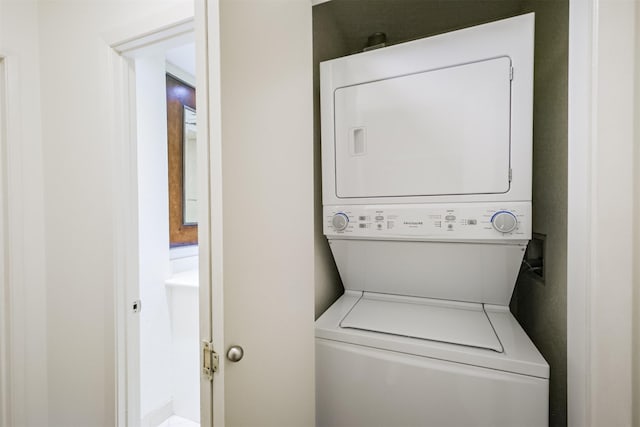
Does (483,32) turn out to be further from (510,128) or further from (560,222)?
(560,222)

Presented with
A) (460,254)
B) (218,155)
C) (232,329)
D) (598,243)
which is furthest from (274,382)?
(598,243)

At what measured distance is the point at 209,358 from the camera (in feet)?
2.56

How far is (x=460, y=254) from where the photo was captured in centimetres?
131

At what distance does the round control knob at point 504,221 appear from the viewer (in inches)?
43.9

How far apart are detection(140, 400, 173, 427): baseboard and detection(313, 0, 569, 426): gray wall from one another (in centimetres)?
164

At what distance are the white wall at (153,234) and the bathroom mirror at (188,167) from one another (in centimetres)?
23

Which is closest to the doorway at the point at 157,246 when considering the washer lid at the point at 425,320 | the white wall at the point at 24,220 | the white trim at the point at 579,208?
the white wall at the point at 24,220

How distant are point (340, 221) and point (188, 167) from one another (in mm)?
1757

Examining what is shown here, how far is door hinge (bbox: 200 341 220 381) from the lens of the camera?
780 millimetres

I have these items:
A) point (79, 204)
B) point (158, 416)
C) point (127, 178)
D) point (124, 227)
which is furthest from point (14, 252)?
point (158, 416)

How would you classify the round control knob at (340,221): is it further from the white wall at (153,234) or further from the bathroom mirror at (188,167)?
the bathroom mirror at (188,167)

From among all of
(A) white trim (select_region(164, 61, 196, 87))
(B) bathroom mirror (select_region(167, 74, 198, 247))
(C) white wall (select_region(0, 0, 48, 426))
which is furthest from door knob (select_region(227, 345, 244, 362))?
(A) white trim (select_region(164, 61, 196, 87))

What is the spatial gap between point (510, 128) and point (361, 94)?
25.1 inches

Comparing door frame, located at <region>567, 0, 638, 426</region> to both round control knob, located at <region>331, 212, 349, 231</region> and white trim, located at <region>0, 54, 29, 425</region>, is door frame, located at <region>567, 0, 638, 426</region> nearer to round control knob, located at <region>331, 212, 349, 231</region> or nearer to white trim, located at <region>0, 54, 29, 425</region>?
round control knob, located at <region>331, 212, 349, 231</region>
